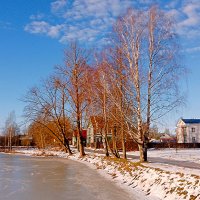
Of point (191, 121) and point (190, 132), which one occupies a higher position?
point (191, 121)

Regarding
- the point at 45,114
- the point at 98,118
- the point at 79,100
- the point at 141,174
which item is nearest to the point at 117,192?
the point at 141,174

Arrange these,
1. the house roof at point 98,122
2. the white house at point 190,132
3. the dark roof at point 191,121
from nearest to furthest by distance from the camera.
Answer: the house roof at point 98,122
the white house at point 190,132
the dark roof at point 191,121

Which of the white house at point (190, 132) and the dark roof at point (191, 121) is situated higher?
the dark roof at point (191, 121)

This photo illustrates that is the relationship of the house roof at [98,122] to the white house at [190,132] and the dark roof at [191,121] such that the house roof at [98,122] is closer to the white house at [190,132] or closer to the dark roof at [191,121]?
the white house at [190,132]

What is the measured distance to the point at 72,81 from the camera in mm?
36219

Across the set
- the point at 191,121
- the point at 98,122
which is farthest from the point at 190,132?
the point at 98,122

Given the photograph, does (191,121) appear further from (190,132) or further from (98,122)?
(98,122)

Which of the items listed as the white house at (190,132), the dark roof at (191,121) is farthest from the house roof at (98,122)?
the dark roof at (191,121)

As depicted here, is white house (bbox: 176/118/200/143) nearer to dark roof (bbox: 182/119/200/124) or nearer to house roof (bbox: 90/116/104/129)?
dark roof (bbox: 182/119/200/124)

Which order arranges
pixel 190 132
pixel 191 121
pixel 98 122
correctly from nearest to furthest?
pixel 98 122, pixel 190 132, pixel 191 121

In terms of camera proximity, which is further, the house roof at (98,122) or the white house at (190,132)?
the white house at (190,132)

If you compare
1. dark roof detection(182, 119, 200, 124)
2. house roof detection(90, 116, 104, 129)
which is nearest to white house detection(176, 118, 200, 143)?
dark roof detection(182, 119, 200, 124)

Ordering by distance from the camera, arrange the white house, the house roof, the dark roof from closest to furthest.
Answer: the house roof → the white house → the dark roof

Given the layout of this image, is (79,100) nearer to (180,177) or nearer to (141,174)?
(141,174)
